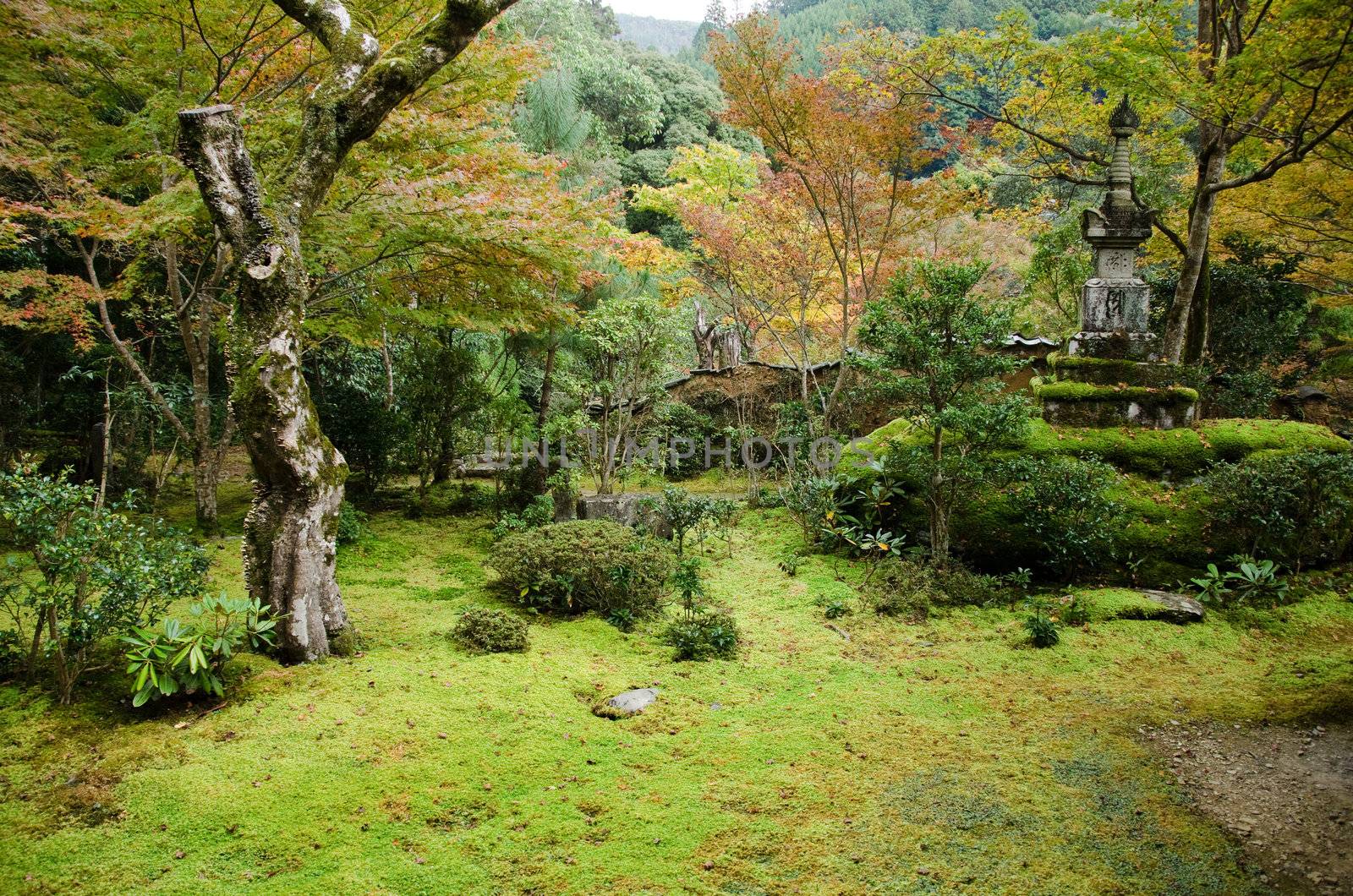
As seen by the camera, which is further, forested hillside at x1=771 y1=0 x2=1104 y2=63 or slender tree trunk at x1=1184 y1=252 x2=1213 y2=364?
forested hillside at x1=771 y1=0 x2=1104 y2=63

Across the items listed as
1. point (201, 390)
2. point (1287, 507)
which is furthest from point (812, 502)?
point (201, 390)

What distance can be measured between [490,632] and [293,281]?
2.51 m

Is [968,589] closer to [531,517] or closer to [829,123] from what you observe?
[531,517]

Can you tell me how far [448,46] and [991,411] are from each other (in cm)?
485

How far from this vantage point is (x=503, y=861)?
2.62 m

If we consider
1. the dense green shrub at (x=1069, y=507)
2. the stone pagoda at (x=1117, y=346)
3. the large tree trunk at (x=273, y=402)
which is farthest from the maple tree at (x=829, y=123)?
the large tree trunk at (x=273, y=402)

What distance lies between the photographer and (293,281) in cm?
403

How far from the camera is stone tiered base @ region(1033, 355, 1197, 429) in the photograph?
7.11 metres

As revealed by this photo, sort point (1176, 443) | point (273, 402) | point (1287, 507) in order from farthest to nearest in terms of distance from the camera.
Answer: point (1176, 443), point (1287, 507), point (273, 402)

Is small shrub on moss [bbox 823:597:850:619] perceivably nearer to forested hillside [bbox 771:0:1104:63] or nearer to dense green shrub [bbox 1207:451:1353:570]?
dense green shrub [bbox 1207:451:1353:570]

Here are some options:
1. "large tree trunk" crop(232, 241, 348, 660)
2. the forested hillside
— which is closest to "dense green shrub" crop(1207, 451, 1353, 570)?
"large tree trunk" crop(232, 241, 348, 660)

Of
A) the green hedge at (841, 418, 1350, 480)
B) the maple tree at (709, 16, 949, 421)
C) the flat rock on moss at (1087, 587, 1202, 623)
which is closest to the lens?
the flat rock on moss at (1087, 587, 1202, 623)

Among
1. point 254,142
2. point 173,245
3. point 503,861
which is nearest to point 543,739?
point 503,861

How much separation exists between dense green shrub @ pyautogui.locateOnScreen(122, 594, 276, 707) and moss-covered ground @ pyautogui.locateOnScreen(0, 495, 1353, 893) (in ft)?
0.53
